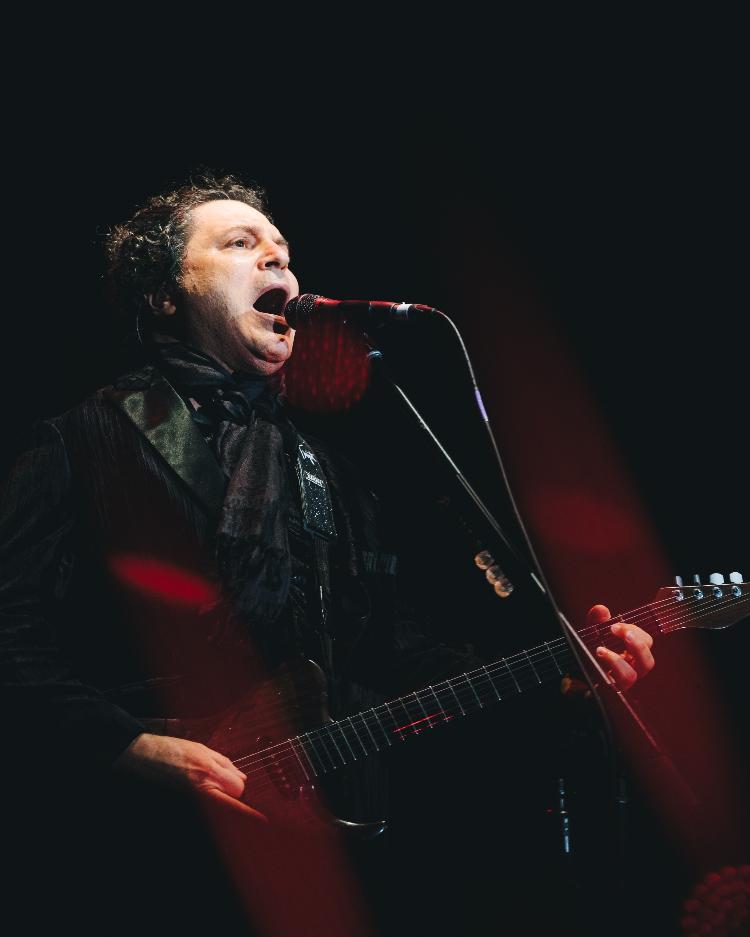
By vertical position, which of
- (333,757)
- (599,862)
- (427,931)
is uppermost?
(333,757)

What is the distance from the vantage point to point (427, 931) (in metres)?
1.97

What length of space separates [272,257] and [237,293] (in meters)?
0.19

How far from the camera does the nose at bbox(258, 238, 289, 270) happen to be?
228cm

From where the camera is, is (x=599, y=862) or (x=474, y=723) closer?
(x=599, y=862)

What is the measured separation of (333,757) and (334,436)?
1377mm

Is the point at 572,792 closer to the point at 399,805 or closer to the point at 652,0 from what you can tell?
the point at 399,805

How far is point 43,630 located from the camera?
1.72 m

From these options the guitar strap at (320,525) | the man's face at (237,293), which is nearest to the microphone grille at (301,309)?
the man's face at (237,293)

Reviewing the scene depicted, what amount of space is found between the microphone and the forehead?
661 mm

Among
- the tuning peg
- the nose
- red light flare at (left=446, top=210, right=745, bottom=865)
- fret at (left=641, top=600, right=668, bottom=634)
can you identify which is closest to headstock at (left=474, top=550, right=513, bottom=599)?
the tuning peg

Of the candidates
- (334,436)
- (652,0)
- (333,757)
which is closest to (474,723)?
(333,757)

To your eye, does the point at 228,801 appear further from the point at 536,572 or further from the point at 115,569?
the point at 536,572

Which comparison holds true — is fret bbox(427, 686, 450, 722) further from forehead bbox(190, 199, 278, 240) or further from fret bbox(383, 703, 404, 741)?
forehead bbox(190, 199, 278, 240)

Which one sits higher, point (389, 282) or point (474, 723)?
point (389, 282)
